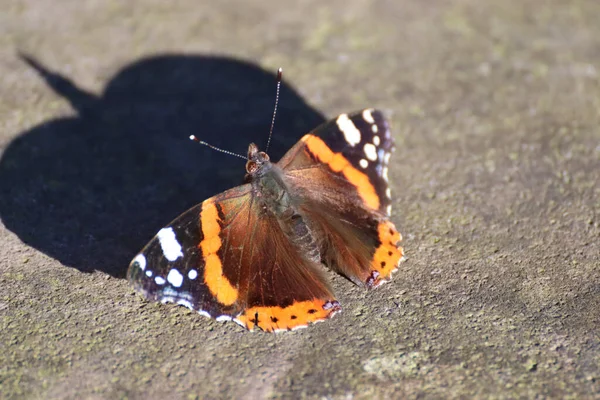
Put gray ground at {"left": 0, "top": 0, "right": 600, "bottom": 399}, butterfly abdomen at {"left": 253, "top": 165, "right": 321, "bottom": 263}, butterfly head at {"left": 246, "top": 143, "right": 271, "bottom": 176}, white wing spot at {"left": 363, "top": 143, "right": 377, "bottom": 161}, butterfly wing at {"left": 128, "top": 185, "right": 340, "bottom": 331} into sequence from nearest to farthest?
1. gray ground at {"left": 0, "top": 0, "right": 600, "bottom": 399}
2. butterfly wing at {"left": 128, "top": 185, "right": 340, "bottom": 331}
3. butterfly abdomen at {"left": 253, "top": 165, "right": 321, "bottom": 263}
4. butterfly head at {"left": 246, "top": 143, "right": 271, "bottom": 176}
5. white wing spot at {"left": 363, "top": 143, "right": 377, "bottom": 161}

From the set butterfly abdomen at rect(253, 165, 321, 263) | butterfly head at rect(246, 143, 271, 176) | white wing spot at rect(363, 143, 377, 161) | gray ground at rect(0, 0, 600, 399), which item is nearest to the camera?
gray ground at rect(0, 0, 600, 399)

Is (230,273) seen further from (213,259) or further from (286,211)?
(286,211)

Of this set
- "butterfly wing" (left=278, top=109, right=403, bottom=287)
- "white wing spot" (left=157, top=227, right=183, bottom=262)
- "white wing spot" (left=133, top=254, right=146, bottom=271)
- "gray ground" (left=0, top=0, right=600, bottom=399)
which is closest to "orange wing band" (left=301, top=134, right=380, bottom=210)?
"butterfly wing" (left=278, top=109, right=403, bottom=287)

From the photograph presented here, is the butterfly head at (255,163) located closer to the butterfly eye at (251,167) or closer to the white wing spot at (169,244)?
the butterfly eye at (251,167)

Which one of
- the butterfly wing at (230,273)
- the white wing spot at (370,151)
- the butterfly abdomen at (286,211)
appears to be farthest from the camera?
the white wing spot at (370,151)

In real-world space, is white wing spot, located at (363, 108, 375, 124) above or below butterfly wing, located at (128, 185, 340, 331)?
above

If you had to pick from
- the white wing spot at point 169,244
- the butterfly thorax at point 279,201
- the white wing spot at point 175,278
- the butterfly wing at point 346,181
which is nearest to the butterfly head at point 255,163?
the butterfly thorax at point 279,201

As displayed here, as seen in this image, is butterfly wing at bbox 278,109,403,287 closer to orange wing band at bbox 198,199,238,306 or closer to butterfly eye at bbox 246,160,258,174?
butterfly eye at bbox 246,160,258,174
